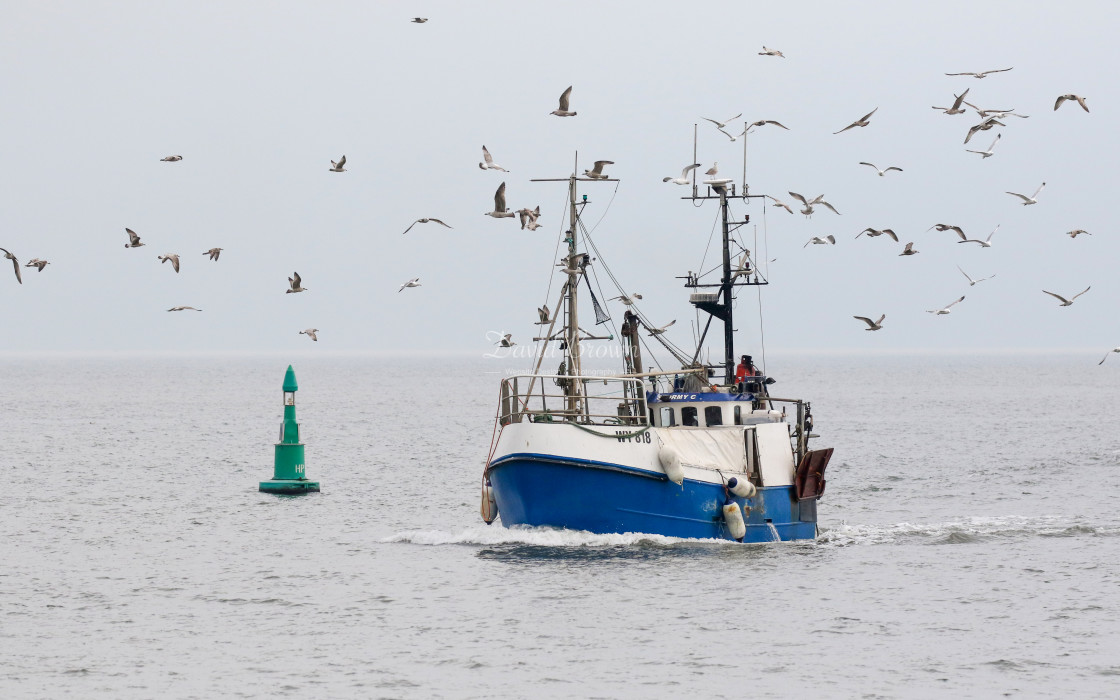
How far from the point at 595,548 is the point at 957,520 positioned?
619 inches

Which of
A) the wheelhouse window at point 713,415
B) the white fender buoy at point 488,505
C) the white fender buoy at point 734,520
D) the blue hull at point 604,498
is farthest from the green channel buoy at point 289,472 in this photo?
the white fender buoy at point 734,520

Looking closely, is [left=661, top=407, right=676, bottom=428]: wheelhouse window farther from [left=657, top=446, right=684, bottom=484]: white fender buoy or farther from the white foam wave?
the white foam wave

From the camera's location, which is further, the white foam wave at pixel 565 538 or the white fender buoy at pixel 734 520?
the white fender buoy at pixel 734 520

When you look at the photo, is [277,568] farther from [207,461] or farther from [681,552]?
[207,461]

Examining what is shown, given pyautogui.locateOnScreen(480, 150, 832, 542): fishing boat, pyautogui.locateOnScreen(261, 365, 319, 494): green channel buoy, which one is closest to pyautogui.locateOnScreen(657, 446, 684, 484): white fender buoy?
pyautogui.locateOnScreen(480, 150, 832, 542): fishing boat

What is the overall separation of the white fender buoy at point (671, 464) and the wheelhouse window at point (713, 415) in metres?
3.04

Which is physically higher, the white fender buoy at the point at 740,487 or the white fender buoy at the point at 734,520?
the white fender buoy at the point at 740,487

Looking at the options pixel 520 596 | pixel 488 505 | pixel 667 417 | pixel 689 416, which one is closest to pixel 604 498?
pixel 667 417

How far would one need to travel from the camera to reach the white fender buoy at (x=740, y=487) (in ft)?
109

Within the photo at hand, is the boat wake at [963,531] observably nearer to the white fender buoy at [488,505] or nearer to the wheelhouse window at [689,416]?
the wheelhouse window at [689,416]

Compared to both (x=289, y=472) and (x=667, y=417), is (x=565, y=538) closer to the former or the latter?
(x=667, y=417)

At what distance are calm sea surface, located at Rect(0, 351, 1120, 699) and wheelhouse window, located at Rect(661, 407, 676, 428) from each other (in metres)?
3.59

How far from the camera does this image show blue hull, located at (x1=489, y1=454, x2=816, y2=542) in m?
31.8

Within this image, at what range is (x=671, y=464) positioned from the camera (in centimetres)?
3175
